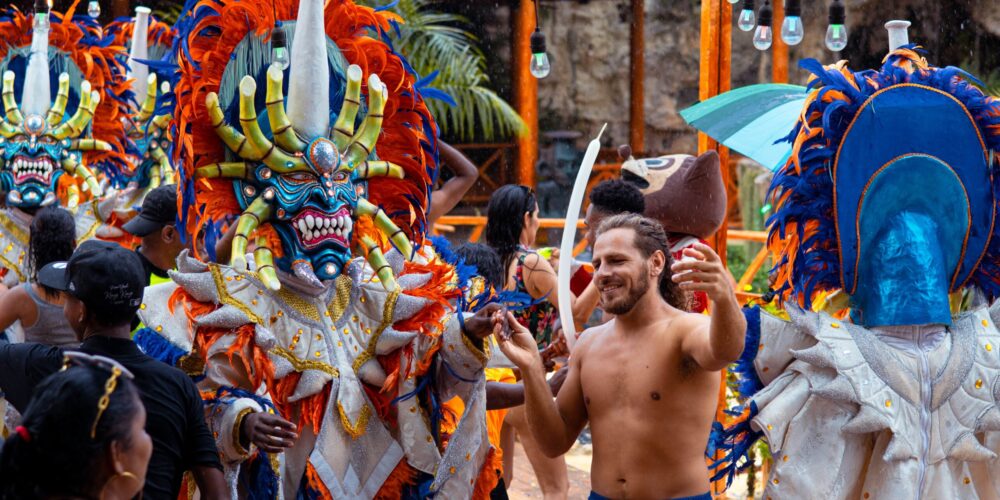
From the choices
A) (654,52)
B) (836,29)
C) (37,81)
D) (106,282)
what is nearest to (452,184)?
(836,29)

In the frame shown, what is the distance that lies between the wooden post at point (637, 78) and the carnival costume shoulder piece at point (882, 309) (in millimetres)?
13351

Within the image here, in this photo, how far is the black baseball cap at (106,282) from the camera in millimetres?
2969

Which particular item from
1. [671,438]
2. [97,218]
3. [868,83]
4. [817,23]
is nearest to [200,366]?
[671,438]

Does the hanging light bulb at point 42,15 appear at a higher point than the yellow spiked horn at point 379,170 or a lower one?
higher

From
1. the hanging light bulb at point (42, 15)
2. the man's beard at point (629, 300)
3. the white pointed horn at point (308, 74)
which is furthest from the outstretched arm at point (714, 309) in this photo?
the hanging light bulb at point (42, 15)

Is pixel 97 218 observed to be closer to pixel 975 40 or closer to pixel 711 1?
pixel 711 1

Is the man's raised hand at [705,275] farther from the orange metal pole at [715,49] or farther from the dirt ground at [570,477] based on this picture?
the dirt ground at [570,477]

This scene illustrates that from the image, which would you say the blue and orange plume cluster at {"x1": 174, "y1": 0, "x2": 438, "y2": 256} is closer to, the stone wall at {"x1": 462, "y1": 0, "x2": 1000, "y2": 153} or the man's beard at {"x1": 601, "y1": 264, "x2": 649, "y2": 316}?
the man's beard at {"x1": 601, "y1": 264, "x2": 649, "y2": 316}

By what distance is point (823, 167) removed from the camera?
13.1ft

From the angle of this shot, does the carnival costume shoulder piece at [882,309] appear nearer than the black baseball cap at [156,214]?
Yes

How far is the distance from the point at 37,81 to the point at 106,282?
14.4ft

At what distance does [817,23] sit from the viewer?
56.6 ft

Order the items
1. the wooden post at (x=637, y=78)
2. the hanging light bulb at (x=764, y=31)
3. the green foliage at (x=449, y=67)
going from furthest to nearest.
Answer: the wooden post at (x=637, y=78) → the green foliage at (x=449, y=67) → the hanging light bulb at (x=764, y=31)

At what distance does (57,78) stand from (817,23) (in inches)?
484
